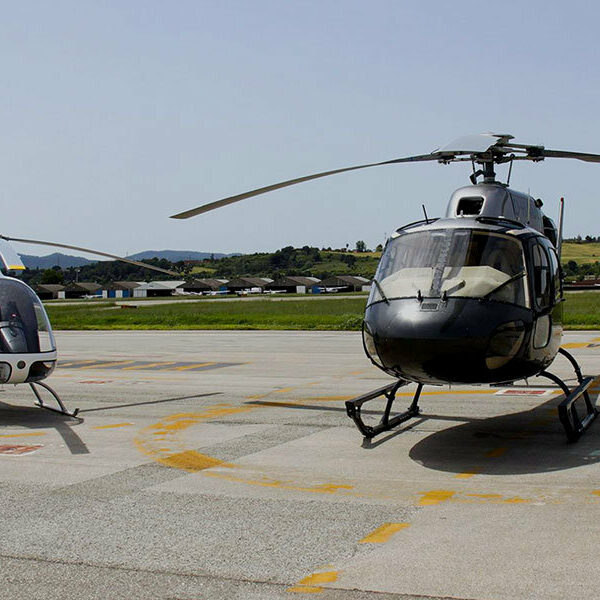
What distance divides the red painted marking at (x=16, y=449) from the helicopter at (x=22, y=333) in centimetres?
146

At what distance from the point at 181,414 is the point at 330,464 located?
4.91m

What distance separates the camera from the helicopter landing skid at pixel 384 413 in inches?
434

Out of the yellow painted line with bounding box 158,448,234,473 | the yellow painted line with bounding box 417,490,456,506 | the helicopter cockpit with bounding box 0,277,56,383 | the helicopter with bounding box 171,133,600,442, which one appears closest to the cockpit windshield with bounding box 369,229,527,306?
the helicopter with bounding box 171,133,600,442

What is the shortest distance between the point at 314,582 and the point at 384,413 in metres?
6.29

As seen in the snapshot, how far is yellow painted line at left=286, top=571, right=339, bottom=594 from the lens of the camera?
18.6 ft

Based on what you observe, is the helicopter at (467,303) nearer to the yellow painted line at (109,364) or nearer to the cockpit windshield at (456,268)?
the cockpit windshield at (456,268)

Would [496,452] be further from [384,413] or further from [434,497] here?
[434,497]

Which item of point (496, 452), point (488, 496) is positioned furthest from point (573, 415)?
point (488, 496)

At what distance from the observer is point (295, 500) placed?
819 centimetres

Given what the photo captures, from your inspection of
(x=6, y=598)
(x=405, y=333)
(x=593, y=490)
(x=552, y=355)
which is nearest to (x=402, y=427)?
(x=552, y=355)

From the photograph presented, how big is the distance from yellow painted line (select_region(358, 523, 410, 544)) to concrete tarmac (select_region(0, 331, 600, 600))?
17 millimetres

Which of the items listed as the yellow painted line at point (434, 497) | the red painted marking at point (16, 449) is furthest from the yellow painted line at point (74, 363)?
the yellow painted line at point (434, 497)

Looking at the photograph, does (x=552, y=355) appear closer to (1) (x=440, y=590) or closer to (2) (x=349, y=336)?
(1) (x=440, y=590)

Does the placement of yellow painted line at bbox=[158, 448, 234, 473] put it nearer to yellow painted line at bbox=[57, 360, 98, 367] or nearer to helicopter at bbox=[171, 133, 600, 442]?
helicopter at bbox=[171, 133, 600, 442]
